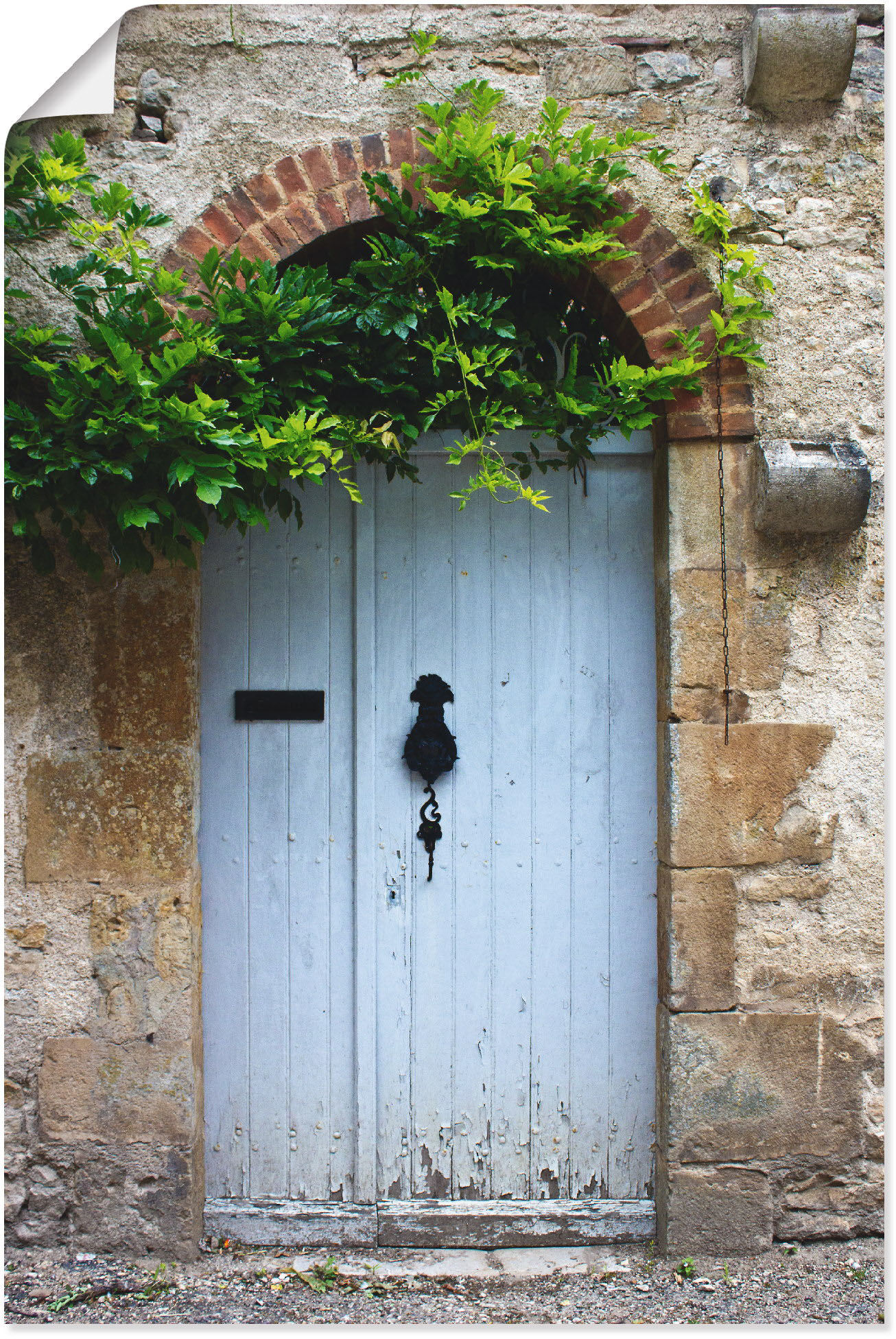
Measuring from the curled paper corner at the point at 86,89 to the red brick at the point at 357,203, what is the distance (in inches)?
28.1

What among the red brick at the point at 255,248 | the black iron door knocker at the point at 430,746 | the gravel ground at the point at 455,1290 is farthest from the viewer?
the black iron door knocker at the point at 430,746

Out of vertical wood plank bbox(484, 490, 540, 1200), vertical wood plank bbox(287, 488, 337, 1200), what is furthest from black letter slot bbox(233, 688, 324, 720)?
vertical wood plank bbox(484, 490, 540, 1200)

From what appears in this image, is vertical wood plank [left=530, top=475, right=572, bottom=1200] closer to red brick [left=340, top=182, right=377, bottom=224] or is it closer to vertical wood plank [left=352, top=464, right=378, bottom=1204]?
vertical wood plank [left=352, top=464, right=378, bottom=1204]

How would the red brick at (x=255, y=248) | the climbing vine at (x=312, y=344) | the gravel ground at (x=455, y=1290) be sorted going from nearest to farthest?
1. the climbing vine at (x=312, y=344)
2. the gravel ground at (x=455, y=1290)
3. the red brick at (x=255, y=248)

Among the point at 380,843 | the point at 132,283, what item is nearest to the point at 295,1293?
the point at 380,843

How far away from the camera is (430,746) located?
8.52 ft

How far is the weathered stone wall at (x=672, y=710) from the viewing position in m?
2.41

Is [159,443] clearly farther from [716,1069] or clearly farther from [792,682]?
[716,1069]

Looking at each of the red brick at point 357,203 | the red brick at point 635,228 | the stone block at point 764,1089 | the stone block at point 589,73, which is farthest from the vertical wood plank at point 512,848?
the stone block at point 589,73

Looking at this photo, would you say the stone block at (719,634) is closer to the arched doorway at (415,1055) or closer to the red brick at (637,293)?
the arched doorway at (415,1055)

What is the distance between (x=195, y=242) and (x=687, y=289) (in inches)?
55.1

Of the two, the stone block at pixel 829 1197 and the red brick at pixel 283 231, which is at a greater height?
the red brick at pixel 283 231

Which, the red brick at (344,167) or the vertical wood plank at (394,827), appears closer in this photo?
the red brick at (344,167)

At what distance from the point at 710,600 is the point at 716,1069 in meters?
1.33
